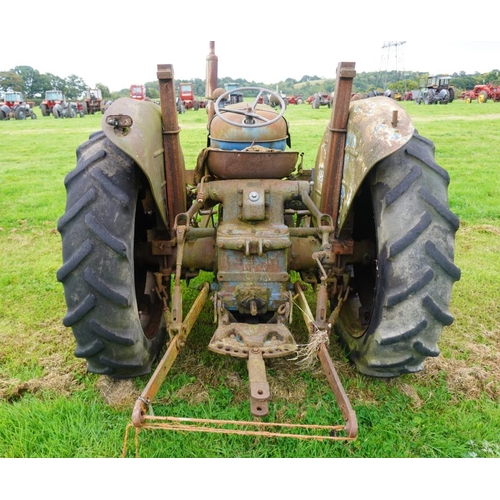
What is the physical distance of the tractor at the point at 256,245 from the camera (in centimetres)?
237

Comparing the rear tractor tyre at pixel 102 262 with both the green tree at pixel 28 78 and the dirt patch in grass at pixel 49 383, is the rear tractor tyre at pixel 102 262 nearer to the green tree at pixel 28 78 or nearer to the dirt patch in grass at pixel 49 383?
the dirt patch in grass at pixel 49 383

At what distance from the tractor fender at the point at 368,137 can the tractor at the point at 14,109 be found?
2894cm

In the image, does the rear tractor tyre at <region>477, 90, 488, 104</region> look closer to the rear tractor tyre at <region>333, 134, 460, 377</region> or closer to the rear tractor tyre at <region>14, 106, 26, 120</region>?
the rear tractor tyre at <region>14, 106, 26, 120</region>

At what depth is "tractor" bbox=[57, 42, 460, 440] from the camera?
93.4 inches

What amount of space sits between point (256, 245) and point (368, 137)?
0.85 m

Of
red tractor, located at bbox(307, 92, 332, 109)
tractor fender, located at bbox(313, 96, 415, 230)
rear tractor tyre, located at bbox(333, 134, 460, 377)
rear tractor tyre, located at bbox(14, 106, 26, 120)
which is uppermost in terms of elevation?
tractor fender, located at bbox(313, 96, 415, 230)

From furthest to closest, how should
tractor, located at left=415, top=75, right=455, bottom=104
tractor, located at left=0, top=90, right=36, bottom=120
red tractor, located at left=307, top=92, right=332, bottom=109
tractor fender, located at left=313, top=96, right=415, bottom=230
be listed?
red tractor, located at left=307, top=92, right=332, bottom=109, tractor, located at left=415, top=75, right=455, bottom=104, tractor, located at left=0, top=90, right=36, bottom=120, tractor fender, located at left=313, top=96, right=415, bottom=230

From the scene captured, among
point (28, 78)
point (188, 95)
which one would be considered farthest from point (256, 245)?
point (28, 78)

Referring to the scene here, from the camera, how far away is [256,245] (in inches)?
108

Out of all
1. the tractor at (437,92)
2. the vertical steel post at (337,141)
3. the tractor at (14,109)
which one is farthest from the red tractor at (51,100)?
the vertical steel post at (337,141)

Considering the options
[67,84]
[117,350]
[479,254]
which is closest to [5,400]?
[117,350]

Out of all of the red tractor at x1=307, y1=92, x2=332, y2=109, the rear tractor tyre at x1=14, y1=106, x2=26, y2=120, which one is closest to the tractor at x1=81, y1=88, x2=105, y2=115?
the rear tractor tyre at x1=14, y1=106, x2=26, y2=120

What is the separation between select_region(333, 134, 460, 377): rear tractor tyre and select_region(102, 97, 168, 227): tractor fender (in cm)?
125

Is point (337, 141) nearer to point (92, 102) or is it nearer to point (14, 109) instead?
point (14, 109)
